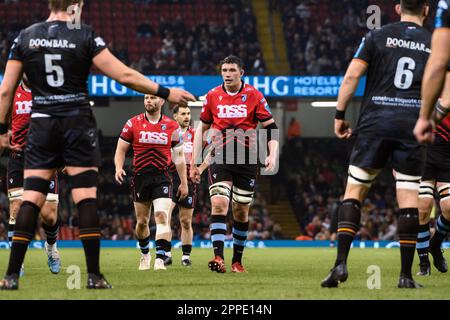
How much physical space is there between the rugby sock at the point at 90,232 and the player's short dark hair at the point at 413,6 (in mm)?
3105

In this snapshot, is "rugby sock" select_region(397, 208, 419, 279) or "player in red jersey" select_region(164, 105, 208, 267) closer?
"rugby sock" select_region(397, 208, 419, 279)

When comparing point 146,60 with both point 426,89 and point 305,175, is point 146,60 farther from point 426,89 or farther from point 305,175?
point 426,89

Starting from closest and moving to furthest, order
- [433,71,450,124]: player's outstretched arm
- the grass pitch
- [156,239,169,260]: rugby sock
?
the grass pitch, [433,71,450,124]: player's outstretched arm, [156,239,169,260]: rugby sock

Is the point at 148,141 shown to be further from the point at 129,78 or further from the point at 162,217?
the point at 129,78

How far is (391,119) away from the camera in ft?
24.7

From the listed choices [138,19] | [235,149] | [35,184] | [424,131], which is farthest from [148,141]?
[138,19]

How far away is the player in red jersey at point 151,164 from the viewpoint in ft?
37.2

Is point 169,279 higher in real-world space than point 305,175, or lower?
higher

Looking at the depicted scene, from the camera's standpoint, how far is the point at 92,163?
7.29m

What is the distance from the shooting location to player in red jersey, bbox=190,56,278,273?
1066 cm

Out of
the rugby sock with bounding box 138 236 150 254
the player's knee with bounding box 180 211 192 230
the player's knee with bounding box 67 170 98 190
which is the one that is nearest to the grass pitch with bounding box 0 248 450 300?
the player's knee with bounding box 67 170 98 190

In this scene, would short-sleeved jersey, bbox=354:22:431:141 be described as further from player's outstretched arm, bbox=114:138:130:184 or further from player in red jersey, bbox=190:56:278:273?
player's outstretched arm, bbox=114:138:130:184
